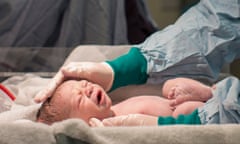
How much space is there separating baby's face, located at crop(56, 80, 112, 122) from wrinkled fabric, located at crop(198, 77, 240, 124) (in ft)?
0.69

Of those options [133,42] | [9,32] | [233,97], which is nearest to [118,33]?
→ [133,42]

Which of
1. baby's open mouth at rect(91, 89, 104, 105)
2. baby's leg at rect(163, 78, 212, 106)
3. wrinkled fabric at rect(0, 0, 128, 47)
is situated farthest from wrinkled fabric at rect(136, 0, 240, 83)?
wrinkled fabric at rect(0, 0, 128, 47)

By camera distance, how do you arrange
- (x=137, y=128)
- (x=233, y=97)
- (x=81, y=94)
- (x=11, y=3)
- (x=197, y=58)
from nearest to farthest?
(x=137, y=128)
(x=233, y=97)
(x=81, y=94)
(x=197, y=58)
(x=11, y=3)

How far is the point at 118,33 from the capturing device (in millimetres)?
1683

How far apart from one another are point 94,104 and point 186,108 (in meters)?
0.19

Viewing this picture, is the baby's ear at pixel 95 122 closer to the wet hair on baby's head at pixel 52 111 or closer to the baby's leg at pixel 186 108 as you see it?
the wet hair on baby's head at pixel 52 111

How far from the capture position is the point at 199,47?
3.69 ft

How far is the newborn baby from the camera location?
971 millimetres

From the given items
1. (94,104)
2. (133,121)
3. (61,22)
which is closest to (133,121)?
(133,121)

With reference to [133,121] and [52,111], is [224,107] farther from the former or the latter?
[52,111]

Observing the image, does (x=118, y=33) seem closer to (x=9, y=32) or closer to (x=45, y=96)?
(x=9, y=32)

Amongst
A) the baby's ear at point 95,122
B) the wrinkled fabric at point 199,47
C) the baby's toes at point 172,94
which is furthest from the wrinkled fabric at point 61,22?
the baby's ear at point 95,122

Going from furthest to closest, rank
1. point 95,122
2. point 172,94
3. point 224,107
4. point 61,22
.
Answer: point 61,22 → point 172,94 → point 95,122 → point 224,107

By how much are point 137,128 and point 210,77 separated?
1.75ft
